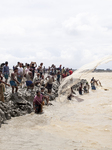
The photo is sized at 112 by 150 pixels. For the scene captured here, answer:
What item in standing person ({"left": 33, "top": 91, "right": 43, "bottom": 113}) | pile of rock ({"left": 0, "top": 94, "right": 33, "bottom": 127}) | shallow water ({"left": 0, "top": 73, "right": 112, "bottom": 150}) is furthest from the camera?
standing person ({"left": 33, "top": 91, "right": 43, "bottom": 113})

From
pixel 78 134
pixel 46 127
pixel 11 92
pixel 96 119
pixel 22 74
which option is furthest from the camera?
pixel 22 74

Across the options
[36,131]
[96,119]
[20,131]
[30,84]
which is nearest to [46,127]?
[36,131]

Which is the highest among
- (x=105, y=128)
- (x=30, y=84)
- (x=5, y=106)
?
(x=30, y=84)

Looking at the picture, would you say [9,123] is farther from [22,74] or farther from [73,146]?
[22,74]

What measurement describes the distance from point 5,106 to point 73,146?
154 inches

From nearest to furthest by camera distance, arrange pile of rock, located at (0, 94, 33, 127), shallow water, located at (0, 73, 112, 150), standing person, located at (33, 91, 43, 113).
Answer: shallow water, located at (0, 73, 112, 150)
pile of rock, located at (0, 94, 33, 127)
standing person, located at (33, 91, 43, 113)

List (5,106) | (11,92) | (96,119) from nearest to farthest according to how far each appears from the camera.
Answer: (5,106) < (96,119) < (11,92)

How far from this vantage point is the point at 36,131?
22.5 feet

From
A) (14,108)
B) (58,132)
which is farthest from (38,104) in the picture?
(58,132)

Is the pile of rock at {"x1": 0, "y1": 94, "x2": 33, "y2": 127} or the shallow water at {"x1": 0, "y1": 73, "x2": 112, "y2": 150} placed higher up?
the pile of rock at {"x1": 0, "y1": 94, "x2": 33, "y2": 127}

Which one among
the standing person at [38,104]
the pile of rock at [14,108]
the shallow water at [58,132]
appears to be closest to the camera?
the shallow water at [58,132]

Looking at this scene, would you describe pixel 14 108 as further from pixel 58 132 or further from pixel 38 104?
pixel 58 132

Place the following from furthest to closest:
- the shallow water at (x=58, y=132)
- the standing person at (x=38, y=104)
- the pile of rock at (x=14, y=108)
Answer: the standing person at (x=38, y=104) < the pile of rock at (x=14, y=108) < the shallow water at (x=58, y=132)

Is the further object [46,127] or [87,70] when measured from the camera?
[46,127]
